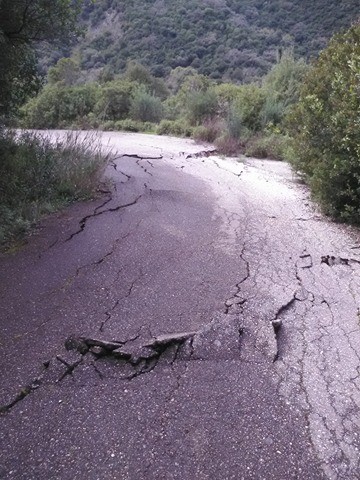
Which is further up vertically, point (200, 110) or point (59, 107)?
point (200, 110)

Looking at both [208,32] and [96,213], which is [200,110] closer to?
[96,213]

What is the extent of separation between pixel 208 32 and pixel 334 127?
5005 cm

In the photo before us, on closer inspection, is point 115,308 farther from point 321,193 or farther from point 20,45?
point 321,193

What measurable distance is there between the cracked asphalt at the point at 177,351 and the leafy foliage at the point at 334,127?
3.70 ft

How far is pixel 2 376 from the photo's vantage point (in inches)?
103

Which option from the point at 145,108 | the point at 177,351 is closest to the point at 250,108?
the point at 145,108

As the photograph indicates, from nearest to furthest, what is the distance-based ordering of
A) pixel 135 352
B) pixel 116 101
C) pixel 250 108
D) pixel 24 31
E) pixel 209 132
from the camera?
pixel 135 352, pixel 24 31, pixel 209 132, pixel 250 108, pixel 116 101

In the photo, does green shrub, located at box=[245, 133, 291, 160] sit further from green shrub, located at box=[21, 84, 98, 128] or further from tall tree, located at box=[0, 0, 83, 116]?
green shrub, located at box=[21, 84, 98, 128]

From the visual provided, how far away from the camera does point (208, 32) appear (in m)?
49.8

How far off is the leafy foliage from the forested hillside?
36098 millimetres

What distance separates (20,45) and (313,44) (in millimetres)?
44356

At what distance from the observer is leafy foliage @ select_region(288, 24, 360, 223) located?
5.72 metres

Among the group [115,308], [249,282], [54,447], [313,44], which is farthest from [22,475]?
[313,44]

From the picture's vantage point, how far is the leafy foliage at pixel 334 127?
5719 mm
